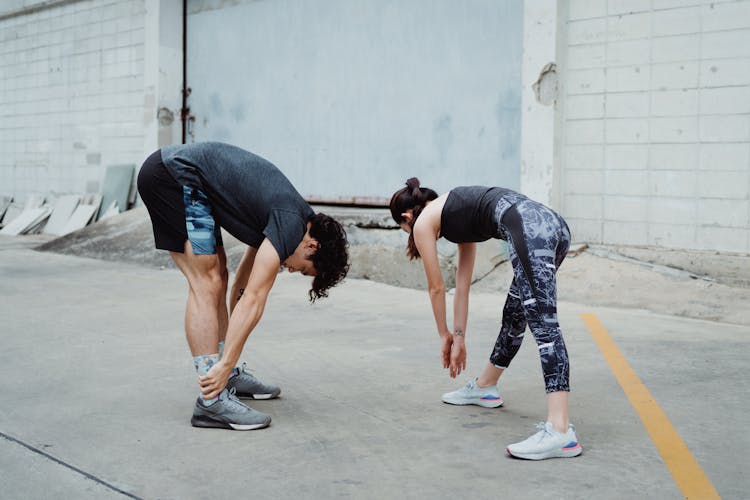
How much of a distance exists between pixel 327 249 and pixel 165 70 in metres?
9.19

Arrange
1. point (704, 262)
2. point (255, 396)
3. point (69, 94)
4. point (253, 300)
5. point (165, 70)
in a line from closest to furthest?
point (253, 300)
point (255, 396)
point (704, 262)
point (165, 70)
point (69, 94)

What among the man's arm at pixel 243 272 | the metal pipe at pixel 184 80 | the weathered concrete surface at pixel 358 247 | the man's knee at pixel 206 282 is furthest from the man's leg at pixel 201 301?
the metal pipe at pixel 184 80

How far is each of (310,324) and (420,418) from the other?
243cm

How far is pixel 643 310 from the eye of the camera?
6602 millimetres

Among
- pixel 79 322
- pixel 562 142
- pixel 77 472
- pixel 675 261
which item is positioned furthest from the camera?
pixel 562 142

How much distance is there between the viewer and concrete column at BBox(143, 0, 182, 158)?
466 inches

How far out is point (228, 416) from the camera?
3465 mm

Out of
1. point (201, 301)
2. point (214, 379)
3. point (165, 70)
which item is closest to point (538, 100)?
point (201, 301)

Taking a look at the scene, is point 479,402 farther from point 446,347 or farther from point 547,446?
point 547,446

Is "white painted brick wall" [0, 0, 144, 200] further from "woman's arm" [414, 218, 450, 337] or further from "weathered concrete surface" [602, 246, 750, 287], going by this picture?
"woman's arm" [414, 218, 450, 337]

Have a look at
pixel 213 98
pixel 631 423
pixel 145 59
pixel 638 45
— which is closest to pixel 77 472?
pixel 631 423

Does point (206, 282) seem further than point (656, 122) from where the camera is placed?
No

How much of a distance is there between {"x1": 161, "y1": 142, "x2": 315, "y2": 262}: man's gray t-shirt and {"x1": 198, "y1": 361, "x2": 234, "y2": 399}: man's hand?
1.85 ft

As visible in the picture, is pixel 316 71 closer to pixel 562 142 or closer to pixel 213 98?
pixel 213 98
